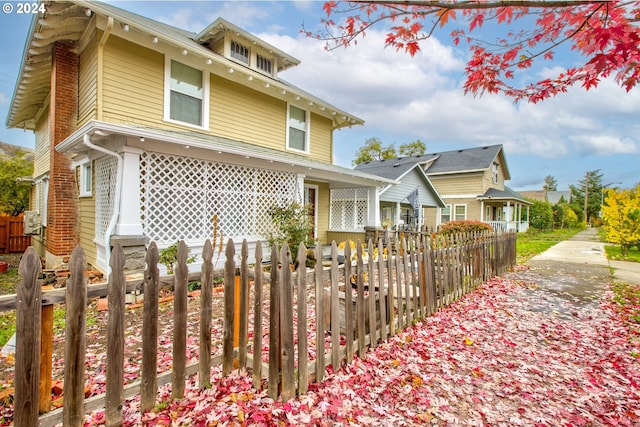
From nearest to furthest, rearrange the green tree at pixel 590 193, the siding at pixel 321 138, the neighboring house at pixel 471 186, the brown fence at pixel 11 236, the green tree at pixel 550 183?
the siding at pixel 321 138 → the brown fence at pixel 11 236 → the neighboring house at pixel 471 186 → the green tree at pixel 590 193 → the green tree at pixel 550 183

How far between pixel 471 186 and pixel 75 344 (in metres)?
27.5

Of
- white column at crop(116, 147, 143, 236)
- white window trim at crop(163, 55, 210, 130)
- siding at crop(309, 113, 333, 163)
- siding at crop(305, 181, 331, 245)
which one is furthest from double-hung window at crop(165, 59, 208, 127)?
siding at crop(305, 181, 331, 245)

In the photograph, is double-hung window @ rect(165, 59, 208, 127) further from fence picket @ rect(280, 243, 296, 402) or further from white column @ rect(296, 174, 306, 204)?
fence picket @ rect(280, 243, 296, 402)

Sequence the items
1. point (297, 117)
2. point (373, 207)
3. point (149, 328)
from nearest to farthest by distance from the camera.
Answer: point (149, 328)
point (297, 117)
point (373, 207)

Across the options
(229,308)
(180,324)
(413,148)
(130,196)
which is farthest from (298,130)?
(413,148)

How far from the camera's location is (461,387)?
2963 mm

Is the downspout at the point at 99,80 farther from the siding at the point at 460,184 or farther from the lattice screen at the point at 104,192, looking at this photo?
the siding at the point at 460,184

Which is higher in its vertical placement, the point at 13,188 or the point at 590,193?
the point at 590,193

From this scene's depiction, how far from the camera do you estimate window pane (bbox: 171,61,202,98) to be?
8.35 m

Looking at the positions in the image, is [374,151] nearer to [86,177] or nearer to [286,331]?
[86,177]

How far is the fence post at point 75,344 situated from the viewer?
6.13 feet

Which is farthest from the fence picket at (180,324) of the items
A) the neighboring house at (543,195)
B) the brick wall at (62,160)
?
the neighboring house at (543,195)

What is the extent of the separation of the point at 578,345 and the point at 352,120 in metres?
10.7

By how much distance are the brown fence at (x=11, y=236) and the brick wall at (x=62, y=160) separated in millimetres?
7160
